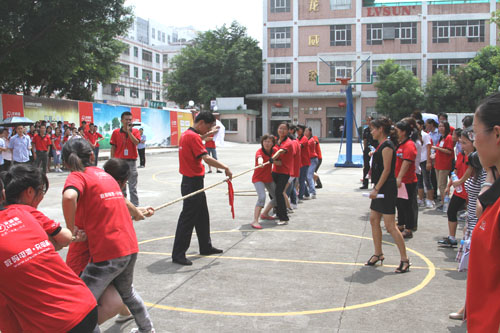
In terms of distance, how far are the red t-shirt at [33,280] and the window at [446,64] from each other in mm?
50378

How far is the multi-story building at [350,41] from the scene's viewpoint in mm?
47031

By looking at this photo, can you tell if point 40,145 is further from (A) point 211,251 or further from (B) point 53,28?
(A) point 211,251

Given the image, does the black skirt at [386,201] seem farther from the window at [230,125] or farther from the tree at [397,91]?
the window at [230,125]

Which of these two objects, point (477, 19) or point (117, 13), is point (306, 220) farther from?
point (477, 19)

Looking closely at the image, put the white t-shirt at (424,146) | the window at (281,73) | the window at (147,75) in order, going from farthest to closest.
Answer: the window at (147,75)
the window at (281,73)
the white t-shirt at (424,146)

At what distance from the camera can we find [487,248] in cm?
164

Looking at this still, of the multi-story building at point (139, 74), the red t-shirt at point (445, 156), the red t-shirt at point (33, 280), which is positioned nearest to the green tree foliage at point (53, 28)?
the red t-shirt at point (445, 156)

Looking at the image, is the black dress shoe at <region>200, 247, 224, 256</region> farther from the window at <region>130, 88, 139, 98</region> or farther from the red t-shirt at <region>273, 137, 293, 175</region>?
the window at <region>130, 88, 139, 98</region>

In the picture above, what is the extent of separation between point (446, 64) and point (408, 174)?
147 ft

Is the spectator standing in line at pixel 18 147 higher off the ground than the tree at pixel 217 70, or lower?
lower

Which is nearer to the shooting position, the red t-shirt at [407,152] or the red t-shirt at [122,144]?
the red t-shirt at [407,152]

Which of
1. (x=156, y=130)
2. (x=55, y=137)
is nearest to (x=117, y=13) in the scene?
(x=55, y=137)

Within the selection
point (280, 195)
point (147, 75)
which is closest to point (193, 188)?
point (280, 195)

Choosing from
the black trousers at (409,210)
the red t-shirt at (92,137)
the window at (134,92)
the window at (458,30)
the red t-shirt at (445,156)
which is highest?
the window at (458,30)
